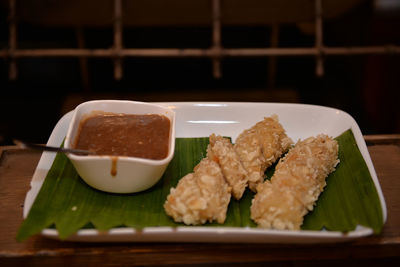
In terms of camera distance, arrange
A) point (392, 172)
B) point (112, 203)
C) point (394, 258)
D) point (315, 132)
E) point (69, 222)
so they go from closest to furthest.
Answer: point (69, 222) < point (112, 203) < point (394, 258) < point (392, 172) < point (315, 132)

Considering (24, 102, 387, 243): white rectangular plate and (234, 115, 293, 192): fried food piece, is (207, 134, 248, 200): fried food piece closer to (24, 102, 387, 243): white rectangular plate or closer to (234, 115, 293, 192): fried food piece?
(234, 115, 293, 192): fried food piece

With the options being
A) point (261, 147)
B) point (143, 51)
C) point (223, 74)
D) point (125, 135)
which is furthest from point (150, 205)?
point (223, 74)

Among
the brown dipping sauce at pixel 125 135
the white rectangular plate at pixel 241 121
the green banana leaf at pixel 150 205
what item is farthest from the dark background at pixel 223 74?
the green banana leaf at pixel 150 205

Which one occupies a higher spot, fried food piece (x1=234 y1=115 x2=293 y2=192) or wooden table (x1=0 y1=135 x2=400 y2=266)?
fried food piece (x1=234 y1=115 x2=293 y2=192)

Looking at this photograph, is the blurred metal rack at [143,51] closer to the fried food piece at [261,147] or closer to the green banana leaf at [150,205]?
the fried food piece at [261,147]

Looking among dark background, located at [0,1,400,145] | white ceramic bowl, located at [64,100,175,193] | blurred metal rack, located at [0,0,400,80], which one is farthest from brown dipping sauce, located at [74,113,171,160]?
dark background, located at [0,1,400,145]

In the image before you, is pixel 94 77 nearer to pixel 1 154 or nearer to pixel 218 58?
pixel 218 58

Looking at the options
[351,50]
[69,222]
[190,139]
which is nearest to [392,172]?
[190,139]
